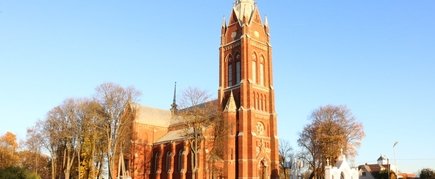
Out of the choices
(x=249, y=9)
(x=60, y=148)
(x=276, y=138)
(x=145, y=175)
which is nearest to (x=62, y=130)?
(x=60, y=148)

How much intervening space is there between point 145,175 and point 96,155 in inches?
618

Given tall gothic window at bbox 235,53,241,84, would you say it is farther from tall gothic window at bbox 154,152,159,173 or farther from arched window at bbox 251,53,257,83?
tall gothic window at bbox 154,152,159,173

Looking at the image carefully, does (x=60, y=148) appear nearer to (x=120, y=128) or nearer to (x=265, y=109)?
(x=120, y=128)

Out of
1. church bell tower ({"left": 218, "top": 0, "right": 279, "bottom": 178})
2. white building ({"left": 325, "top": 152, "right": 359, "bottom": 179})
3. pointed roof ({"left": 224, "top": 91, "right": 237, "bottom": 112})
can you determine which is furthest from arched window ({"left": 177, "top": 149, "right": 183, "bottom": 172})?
white building ({"left": 325, "top": 152, "right": 359, "bottom": 179})

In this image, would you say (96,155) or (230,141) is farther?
(230,141)

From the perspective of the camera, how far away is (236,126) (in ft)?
199

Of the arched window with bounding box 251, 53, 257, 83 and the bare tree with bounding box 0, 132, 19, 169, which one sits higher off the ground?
the arched window with bounding box 251, 53, 257, 83

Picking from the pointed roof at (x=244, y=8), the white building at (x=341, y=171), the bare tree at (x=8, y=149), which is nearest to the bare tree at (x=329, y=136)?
the white building at (x=341, y=171)

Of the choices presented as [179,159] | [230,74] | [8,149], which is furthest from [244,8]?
[8,149]

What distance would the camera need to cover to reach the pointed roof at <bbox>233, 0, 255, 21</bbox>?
6738 centimetres

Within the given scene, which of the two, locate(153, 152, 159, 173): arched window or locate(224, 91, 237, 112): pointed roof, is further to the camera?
locate(153, 152, 159, 173): arched window

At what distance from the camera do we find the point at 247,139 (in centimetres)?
5931

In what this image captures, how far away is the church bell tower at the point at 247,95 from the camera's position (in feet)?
193

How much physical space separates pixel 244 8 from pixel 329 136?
77.8 feet
